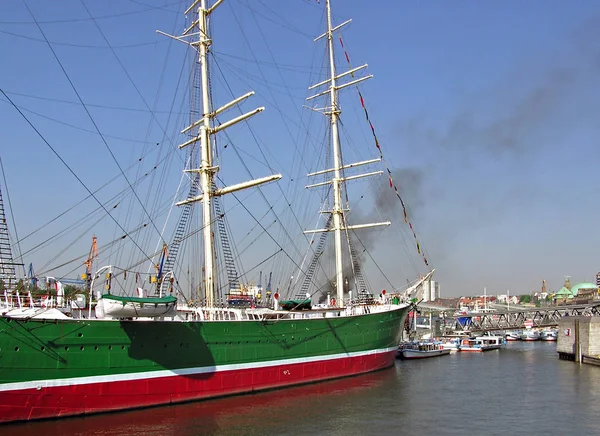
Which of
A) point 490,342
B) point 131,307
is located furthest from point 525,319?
point 131,307

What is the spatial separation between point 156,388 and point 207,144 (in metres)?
14.2

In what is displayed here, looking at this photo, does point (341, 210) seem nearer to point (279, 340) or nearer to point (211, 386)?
point (279, 340)

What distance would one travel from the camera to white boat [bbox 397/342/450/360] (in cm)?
5503

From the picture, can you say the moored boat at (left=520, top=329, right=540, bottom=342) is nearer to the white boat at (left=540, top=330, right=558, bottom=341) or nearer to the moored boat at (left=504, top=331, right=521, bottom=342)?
the white boat at (left=540, top=330, right=558, bottom=341)

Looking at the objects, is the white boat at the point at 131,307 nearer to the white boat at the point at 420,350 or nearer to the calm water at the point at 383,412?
the calm water at the point at 383,412

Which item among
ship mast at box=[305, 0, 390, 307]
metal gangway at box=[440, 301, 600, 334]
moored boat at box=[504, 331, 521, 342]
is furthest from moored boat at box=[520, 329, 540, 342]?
ship mast at box=[305, 0, 390, 307]

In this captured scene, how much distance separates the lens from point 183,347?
88.2 feet

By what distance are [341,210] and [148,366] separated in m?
22.8

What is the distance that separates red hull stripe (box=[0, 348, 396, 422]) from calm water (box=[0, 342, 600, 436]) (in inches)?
21.5

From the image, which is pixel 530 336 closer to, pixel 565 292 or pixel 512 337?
pixel 512 337

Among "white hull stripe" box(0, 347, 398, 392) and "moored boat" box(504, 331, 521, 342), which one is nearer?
"white hull stripe" box(0, 347, 398, 392)

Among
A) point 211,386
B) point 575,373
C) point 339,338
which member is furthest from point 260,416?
point 575,373

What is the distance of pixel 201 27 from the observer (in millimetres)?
34250

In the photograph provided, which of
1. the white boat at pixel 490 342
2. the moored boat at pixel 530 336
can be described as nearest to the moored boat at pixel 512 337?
the moored boat at pixel 530 336
